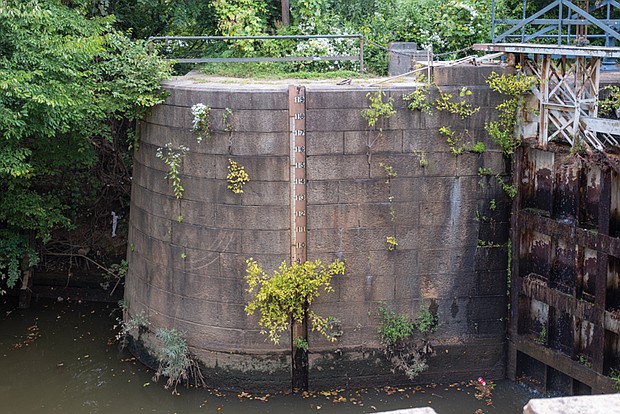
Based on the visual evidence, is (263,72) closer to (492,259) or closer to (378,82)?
(378,82)

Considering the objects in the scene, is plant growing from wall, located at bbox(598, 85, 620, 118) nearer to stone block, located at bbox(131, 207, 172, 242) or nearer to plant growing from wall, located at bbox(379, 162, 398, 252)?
plant growing from wall, located at bbox(379, 162, 398, 252)

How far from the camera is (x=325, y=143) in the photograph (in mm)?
10953

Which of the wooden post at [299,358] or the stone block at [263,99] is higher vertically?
the stone block at [263,99]

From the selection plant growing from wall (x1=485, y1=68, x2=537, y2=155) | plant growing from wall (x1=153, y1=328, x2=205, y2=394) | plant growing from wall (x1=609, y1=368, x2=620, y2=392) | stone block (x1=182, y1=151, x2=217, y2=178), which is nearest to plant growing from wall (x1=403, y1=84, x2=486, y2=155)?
plant growing from wall (x1=485, y1=68, x2=537, y2=155)

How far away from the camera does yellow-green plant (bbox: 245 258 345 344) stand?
1115cm

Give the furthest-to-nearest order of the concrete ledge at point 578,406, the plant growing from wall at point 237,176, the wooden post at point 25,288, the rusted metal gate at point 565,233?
the wooden post at point 25,288 → the plant growing from wall at point 237,176 → the rusted metal gate at point 565,233 → the concrete ledge at point 578,406

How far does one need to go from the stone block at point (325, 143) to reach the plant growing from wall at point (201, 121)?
1.37 metres

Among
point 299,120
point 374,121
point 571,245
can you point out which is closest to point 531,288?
point 571,245

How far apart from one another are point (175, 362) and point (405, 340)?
128 inches

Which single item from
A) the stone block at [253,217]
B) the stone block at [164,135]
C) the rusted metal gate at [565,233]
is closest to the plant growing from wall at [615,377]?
the rusted metal gate at [565,233]

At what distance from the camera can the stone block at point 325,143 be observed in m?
10.9

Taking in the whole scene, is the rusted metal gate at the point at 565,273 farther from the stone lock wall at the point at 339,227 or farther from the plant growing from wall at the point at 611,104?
the plant growing from wall at the point at 611,104

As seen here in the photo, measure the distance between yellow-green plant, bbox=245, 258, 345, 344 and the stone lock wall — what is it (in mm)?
150

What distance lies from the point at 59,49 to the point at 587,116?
23.7ft
